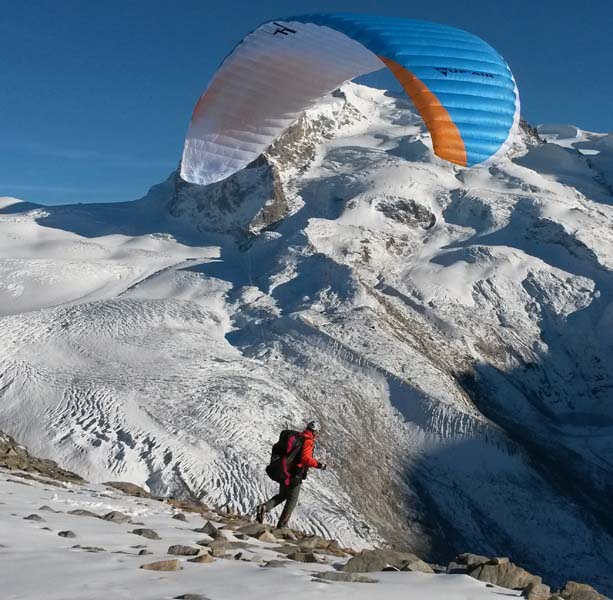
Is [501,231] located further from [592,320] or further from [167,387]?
[167,387]

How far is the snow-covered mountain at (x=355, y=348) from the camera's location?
38469 millimetres

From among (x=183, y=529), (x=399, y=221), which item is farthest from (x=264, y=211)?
(x=183, y=529)


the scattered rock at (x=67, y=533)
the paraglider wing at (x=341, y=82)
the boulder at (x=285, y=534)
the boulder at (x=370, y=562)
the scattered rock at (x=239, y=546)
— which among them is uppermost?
the paraglider wing at (x=341, y=82)

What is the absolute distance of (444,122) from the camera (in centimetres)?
1755

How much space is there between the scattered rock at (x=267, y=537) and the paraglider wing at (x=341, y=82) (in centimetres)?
969

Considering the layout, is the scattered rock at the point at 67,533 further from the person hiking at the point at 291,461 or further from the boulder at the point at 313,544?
the person hiking at the point at 291,461

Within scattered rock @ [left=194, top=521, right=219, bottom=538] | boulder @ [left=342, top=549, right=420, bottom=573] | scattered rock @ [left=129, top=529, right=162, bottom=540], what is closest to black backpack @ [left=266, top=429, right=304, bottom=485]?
scattered rock @ [left=194, top=521, right=219, bottom=538]

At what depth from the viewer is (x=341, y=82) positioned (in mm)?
21656

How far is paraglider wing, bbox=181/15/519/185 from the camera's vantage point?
17.6 m

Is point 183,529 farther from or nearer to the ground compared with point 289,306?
nearer to the ground

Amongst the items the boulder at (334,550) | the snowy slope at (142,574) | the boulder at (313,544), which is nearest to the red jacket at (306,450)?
the boulder at (313,544)

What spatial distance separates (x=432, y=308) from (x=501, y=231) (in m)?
21.1

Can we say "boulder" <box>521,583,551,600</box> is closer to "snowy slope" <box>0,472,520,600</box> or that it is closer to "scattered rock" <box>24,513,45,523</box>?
"snowy slope" <box>0,472,520,600</box>

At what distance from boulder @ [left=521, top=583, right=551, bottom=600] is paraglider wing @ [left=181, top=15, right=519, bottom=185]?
11542 millimetres
